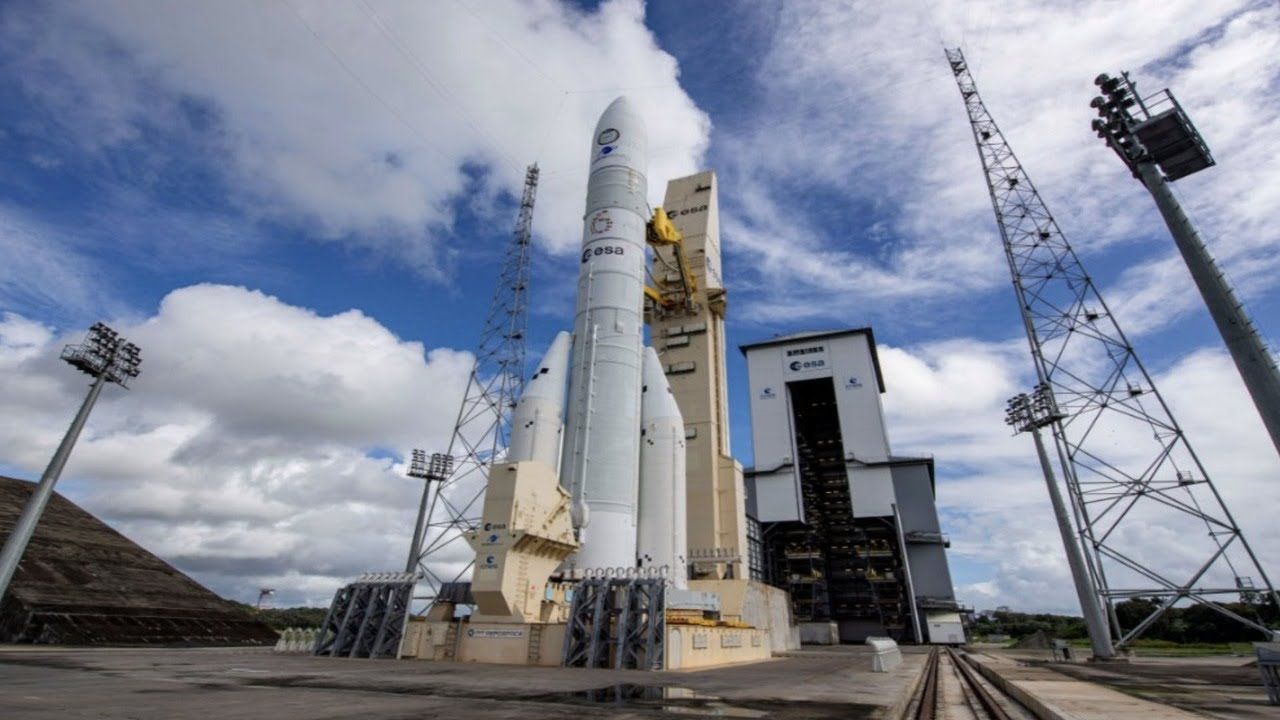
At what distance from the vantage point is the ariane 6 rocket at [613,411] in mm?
24438

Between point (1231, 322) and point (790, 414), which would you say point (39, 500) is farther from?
point (790, 414)

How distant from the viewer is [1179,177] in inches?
902

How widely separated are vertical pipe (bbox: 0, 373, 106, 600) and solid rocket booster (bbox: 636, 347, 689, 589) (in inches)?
832

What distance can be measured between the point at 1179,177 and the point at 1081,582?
1751cm

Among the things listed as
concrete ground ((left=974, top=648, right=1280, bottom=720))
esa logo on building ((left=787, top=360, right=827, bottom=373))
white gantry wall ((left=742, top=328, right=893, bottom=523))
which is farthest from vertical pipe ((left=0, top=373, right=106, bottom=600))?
esa logo on building ((left=787, top=360, right=827, bottom=373))

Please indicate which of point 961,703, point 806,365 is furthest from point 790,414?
point 961,703

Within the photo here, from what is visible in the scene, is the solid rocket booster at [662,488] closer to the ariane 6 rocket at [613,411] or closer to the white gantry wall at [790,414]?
the ariane 6 rocket at [613,411]

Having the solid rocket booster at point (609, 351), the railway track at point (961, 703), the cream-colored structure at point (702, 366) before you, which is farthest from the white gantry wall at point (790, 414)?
the railway track at point (961, 703)

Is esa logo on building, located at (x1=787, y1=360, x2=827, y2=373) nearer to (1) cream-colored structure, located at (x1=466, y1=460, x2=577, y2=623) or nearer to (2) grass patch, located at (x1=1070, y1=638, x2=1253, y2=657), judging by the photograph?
(2) grass patch, located at (x1=1070, y1=638, x2=1253, y2=657)

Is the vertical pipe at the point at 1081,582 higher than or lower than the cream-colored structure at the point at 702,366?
lower

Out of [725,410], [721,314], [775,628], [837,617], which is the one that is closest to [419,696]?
[775,628]

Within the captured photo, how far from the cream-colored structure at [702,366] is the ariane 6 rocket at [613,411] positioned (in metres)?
7.31

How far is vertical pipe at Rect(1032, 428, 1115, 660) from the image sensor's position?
2473 centimetres

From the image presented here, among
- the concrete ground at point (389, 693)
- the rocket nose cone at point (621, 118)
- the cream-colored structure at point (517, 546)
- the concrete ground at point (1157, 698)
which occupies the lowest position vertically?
the concrete ground at point (389, 693)
